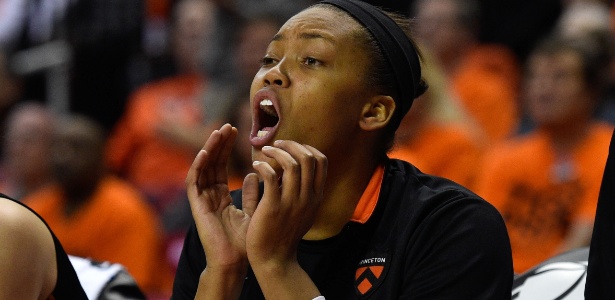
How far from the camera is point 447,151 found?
5.16 meters

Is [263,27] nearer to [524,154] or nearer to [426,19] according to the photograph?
[426,19]

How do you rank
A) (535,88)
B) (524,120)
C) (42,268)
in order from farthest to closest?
(524,120), (535,88), (42,268)

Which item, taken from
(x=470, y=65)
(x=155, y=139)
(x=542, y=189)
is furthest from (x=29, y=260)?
(x=470, y=65)

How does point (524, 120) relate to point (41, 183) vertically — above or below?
above

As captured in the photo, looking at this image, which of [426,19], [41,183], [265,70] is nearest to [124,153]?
[41,183]

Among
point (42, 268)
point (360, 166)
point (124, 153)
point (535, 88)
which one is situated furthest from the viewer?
point (124, 153)

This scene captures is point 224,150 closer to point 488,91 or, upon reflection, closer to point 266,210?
point 266,210

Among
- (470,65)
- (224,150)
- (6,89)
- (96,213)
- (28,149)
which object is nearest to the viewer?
(224,150)

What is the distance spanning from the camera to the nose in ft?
7.99

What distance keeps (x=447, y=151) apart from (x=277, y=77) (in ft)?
9.27

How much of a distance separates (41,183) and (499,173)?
8.42ft

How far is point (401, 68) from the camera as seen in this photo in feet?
8.20

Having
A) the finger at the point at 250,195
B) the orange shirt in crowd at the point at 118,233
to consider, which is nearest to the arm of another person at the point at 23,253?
the finger at the point at 250,195

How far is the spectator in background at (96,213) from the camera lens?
5.17 meters
